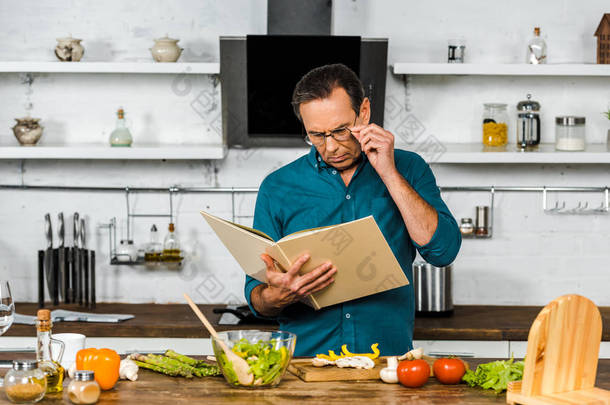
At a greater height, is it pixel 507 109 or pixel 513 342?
pixel 507 109

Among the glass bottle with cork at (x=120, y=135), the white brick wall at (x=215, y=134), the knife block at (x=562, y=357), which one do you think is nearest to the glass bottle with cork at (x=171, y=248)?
the white brick wall at (x=215, y=134)

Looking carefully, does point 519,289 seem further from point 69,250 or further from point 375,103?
point 69,250

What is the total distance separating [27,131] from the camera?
3.62 metres

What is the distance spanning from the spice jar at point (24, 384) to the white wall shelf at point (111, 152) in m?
1.92

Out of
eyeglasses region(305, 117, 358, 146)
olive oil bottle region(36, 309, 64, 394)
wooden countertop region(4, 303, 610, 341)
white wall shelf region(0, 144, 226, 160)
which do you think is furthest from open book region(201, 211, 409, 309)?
white wall shelf region(0, 144, 226, 160)

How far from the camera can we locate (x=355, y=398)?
169 cm

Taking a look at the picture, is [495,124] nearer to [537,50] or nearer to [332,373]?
[537,50]

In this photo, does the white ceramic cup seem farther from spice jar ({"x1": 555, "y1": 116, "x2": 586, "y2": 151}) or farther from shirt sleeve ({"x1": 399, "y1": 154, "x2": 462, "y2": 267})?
spice jar ({"x1": 555, "y1": 116, "x2": 586, "y2": 151})

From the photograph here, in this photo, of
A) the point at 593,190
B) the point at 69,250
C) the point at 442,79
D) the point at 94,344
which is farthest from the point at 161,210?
the point at 593,190

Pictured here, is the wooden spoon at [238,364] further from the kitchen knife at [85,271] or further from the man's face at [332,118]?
the kitchen knife at [85,271]

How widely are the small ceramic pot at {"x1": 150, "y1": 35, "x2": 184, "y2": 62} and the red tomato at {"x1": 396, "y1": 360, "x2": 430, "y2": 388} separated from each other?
2267 millimetres

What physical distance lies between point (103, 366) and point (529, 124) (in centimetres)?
259

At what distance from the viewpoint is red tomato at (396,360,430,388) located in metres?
1.78

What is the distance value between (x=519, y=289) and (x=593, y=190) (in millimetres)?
631
